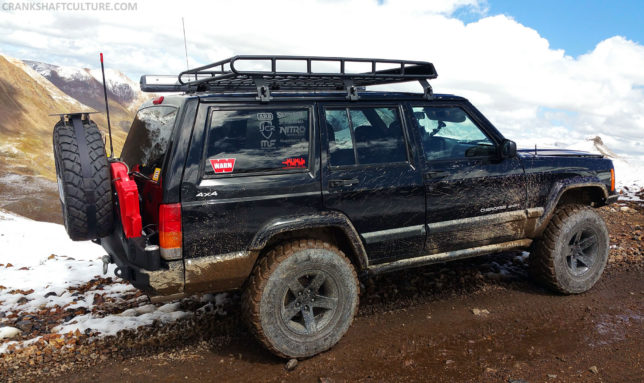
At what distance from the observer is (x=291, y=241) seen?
3.60 m

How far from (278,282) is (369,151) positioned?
1.26m

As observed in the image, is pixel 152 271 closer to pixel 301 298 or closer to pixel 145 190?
pixel 145 190

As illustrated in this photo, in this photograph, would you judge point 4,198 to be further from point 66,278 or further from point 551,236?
point 551,236

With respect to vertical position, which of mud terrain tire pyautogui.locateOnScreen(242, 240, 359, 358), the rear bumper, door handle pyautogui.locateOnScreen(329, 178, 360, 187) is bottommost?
mud terrain tire pyautogui.locateOnScreen(242, 240, 359, 358)

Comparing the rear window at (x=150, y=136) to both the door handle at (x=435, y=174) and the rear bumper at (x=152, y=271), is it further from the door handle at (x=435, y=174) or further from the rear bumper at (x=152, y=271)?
the door handle at (x=435, y=174)

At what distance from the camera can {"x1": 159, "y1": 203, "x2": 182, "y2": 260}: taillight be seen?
3146 mm

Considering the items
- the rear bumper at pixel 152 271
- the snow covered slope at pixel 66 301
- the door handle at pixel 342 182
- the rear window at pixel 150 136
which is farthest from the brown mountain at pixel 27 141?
the door handle at pixel 342 182

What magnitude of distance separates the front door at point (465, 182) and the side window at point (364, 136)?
24 centimetres

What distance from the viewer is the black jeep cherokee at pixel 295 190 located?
10.7 feet

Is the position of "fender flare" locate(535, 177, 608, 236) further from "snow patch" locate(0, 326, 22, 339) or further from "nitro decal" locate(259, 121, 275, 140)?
"snow patch" locate(0, 326, 22, 339)

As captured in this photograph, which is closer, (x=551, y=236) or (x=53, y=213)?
(x=551, y=236)

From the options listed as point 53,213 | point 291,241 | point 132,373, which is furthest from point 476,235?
point 53,213

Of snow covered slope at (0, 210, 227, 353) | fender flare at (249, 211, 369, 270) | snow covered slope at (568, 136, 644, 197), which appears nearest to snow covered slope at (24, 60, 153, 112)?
snow covered slope at (568, 136, 644, 197)

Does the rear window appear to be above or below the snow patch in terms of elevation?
above
